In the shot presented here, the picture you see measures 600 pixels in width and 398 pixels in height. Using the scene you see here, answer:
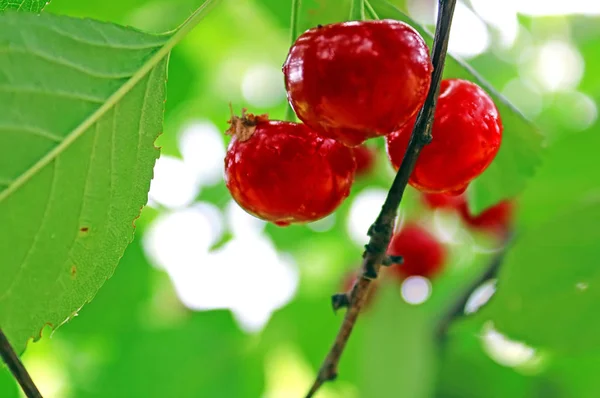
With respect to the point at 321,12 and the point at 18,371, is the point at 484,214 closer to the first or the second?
the point at 321,12

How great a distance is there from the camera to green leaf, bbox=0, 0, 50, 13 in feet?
3.67

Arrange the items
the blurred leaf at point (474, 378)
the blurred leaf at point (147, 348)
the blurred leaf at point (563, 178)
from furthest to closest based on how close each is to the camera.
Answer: the blurred leaf at point (147, 348)
the blurred leaf at point (474, 378)
the blurred leaf at point (563, 178)

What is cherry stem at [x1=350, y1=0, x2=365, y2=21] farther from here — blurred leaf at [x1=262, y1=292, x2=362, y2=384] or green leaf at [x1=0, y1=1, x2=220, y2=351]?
blurred leaf at [x1=262, y1=292, x2=362, y2=384]

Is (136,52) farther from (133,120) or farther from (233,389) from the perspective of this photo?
(233,389)

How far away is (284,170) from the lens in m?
1.13

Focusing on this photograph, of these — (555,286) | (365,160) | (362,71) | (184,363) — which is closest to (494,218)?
(365,160)

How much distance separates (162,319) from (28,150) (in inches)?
92.5

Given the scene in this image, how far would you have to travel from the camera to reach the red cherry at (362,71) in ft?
3.06

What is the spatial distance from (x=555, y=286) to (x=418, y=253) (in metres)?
0.91

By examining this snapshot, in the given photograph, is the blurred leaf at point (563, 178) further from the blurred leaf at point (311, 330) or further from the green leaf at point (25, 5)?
the green leaf at point (25, 5)

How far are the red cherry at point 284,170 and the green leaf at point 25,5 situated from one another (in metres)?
0.34

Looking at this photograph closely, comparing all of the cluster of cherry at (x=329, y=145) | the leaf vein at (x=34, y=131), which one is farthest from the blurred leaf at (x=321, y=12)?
the leaf vein at (x=34, y=131)

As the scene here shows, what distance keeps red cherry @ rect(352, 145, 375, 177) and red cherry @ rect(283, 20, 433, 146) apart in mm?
1431

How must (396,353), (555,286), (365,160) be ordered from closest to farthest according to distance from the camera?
(555,286) → (396,353) → (365,160)
